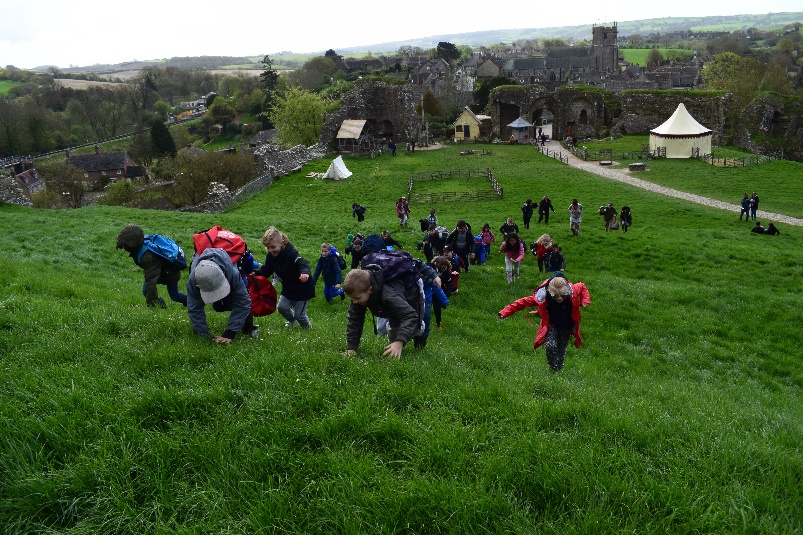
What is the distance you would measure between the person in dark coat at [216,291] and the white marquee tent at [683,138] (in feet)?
140

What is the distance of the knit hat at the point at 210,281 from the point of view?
5883 mm

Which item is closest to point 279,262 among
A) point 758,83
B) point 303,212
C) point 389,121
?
point 303,212

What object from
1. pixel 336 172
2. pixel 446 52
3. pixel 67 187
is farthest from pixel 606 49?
pixel 67 187

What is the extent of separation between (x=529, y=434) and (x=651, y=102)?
55080mm

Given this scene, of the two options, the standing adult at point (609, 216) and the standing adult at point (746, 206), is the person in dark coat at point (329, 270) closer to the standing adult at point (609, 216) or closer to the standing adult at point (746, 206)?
the standing adult at point (609, 216)

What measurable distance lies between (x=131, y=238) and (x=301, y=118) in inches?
1990

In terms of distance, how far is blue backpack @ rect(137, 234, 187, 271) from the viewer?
8117 millimetres

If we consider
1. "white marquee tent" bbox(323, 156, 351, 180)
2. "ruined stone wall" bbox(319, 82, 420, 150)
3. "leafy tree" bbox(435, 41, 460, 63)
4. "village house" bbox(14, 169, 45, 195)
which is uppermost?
"leafy tree" bbox(435, 41, 460, 63)

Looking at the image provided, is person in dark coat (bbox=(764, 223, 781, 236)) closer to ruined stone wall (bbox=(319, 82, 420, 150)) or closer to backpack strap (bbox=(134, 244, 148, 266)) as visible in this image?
backpack strap (bbox=(134, 244, 148, 266))

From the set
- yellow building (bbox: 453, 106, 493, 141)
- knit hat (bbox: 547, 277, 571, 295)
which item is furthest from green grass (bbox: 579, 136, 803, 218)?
knit hat (bbox: 547, 277, 571, 295)

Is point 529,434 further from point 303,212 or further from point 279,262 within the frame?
point 303,212

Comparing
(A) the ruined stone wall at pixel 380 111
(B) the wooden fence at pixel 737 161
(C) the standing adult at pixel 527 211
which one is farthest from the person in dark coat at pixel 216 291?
(A) the ruined stone wall at pixel 380 111

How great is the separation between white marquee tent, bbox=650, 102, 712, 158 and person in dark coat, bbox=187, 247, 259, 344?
140ft

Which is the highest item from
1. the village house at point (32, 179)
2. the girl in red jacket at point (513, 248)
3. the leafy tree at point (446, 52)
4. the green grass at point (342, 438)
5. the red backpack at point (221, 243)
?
the leafy tree at point (446, 52)
